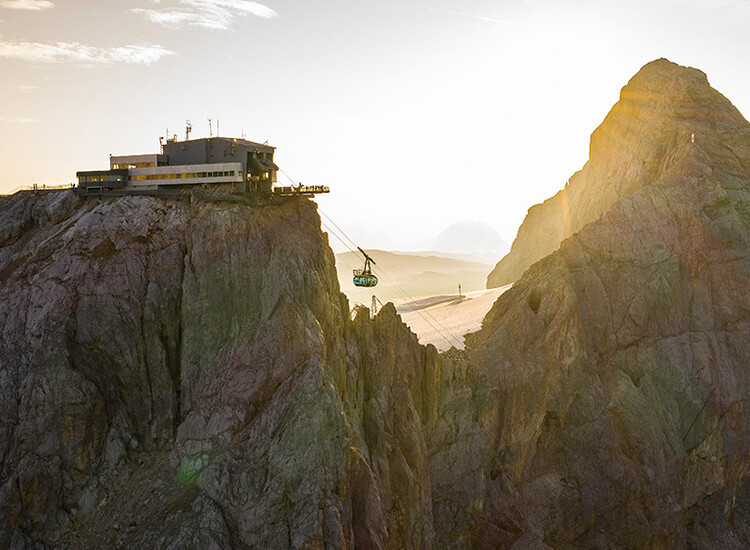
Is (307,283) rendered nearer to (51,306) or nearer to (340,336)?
(340,336)

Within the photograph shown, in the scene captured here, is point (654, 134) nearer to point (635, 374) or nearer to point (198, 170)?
point (635, 374)

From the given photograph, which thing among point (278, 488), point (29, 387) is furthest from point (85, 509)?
point (278, 488)

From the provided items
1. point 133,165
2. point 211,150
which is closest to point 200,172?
point 211,150

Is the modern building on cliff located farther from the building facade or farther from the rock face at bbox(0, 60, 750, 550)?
the rock face at bbox(0, 60, 750, 550)

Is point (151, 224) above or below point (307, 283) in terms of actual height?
above

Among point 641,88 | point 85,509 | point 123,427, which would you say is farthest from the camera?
point 641,88

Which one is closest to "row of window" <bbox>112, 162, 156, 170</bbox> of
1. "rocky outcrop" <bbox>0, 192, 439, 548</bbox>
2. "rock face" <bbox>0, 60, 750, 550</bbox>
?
"rock face" <bbox>0, 60, 750, 550</bbox>
